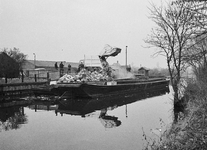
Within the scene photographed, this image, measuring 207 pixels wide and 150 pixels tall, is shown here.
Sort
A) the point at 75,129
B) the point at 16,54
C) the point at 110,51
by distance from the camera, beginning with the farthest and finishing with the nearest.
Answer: the point at 16,54 → the point at 110,51 → the point at 75,129

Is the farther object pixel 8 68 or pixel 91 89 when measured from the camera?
pixel 8 68

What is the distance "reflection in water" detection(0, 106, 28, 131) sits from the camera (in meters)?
9.48

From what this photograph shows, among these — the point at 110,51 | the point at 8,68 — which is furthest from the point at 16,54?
the point at 110,51

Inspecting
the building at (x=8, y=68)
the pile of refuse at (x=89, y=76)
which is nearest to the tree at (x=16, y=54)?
the building at (x=8, y=68)

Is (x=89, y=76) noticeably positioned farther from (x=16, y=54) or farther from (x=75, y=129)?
(x=16, y=54)

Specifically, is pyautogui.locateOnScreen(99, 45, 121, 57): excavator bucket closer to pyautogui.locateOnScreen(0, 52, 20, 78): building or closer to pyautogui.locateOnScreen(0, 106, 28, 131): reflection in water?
pyautogui.locateOnScreen(0, 52, 20, 78): building

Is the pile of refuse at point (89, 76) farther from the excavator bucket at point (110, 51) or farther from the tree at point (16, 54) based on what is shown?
the tree at point (16, 54)

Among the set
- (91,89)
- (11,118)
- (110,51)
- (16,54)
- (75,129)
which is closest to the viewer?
(75,129)

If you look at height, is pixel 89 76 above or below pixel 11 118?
above

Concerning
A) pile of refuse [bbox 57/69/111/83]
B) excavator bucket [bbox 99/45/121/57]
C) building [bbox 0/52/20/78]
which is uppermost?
excavator bucket [bbox 99/45/121/57]

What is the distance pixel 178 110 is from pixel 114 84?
32.7 ft

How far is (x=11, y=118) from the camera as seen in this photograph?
11133mm

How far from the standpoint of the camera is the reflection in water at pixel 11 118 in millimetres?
9481

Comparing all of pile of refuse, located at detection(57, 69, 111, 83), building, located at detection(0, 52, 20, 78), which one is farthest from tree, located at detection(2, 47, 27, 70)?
pile of refuse, located at detection(57, 69, 111, 83)
